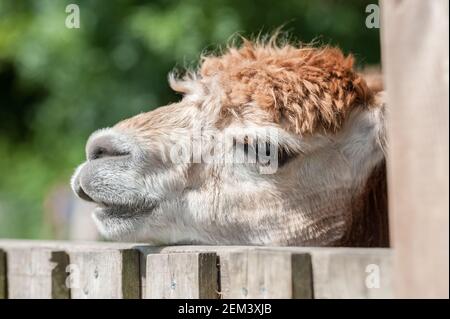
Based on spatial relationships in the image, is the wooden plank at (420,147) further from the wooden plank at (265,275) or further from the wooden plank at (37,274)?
the wooden plank at (37,274)

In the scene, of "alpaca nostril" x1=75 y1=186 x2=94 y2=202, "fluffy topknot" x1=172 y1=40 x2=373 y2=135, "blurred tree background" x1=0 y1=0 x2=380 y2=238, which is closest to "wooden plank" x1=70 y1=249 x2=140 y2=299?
"alpaca nostril" x1=75 y1=186 x2=94 y2=202

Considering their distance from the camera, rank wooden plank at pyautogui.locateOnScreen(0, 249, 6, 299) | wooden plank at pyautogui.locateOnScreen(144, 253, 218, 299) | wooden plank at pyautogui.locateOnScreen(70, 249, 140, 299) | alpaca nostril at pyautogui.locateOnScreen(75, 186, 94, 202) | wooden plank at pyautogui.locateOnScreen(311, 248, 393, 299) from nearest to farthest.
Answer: wooden plank at pyautogui.locateOnScreen(311, 248, 393, 299) → wooden plank at pyautogui.locateOnScreen(144, 253, 218, 299) → wooden plank at pyautogui.locateOnScreen(70, 249, 140, 299) → wooden plank at pyautogui.locateOnScreen(0, 249, 6, 299) → alpaca nostril at pyautogui.locateOnScreen(75, 186, 94, 202)

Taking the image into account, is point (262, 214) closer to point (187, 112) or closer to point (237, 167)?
point (237, 167)

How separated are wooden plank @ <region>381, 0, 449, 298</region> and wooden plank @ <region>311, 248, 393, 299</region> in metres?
0.17

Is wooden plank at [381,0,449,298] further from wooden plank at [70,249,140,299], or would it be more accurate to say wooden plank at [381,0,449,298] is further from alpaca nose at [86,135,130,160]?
alpaca nose at [86,135,130,160]

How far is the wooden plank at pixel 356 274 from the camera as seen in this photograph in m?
2.32

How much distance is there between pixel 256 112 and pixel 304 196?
43cm

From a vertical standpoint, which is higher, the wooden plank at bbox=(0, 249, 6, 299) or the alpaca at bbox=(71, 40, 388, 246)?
the alpaca at bbox=(71, 40, 388, 246)

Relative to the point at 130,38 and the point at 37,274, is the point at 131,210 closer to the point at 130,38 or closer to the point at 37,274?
the point at 37,274

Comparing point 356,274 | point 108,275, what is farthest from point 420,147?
point 108,275

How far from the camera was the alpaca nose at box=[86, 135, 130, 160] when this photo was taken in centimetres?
400

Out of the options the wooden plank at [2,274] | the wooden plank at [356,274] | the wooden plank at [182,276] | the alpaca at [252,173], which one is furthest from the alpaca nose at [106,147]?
the wooden plank at [356,274]

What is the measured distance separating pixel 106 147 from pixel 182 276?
3.82 ft

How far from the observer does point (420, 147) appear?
2066 millimetres
